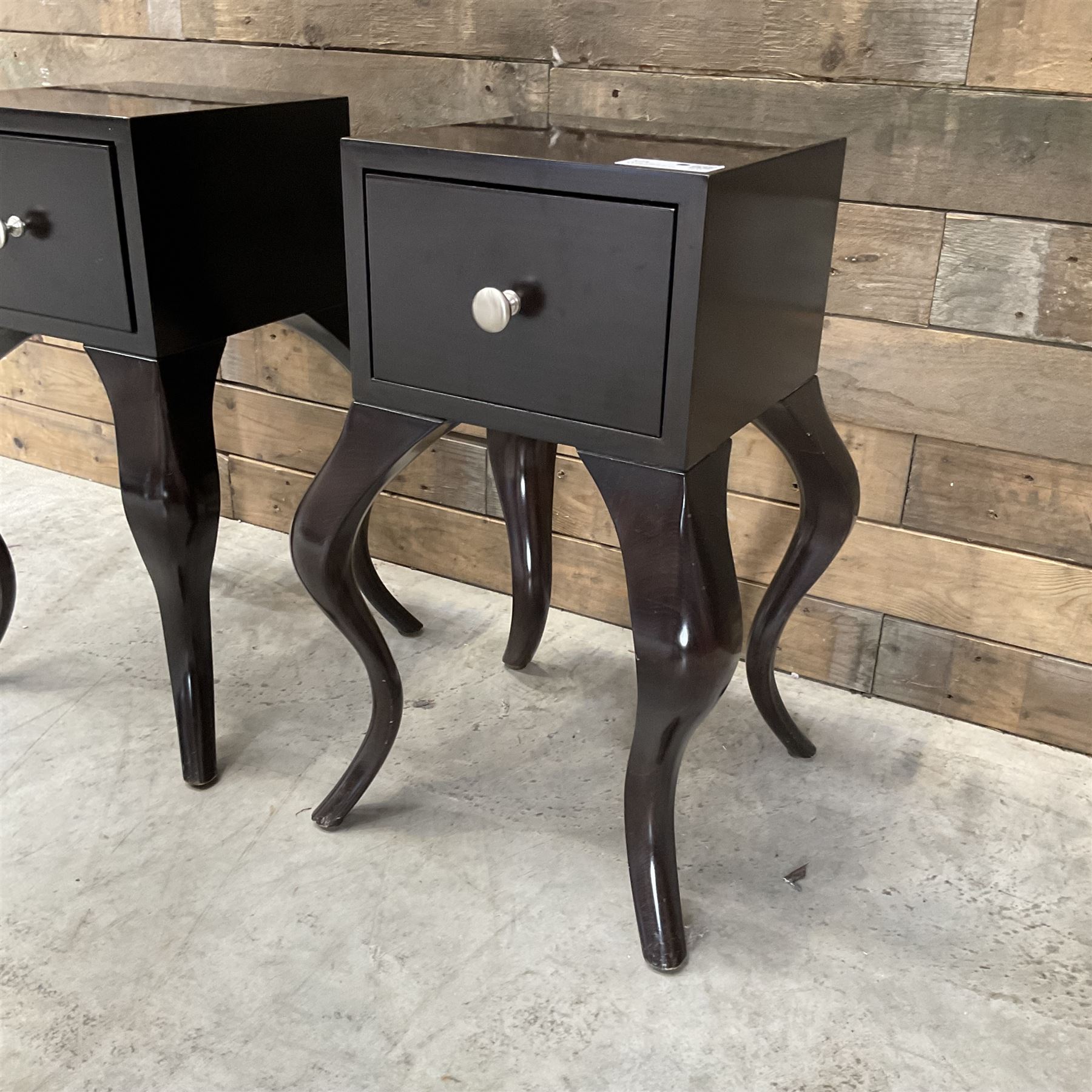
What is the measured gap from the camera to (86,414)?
80.0 inches

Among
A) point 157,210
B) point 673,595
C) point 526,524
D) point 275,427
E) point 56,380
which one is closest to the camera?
point 673,595

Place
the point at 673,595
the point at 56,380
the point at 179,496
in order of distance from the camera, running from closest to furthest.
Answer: the point at 673,595 → the point at 179,496 → the point at 56,380

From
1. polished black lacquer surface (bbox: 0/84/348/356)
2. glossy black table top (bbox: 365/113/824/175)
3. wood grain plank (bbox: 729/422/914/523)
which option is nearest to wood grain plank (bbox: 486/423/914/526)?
wood grain plank (bbox: 729/422/914/523)

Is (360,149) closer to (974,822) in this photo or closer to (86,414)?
(974,822)

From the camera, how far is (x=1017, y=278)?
3.95 feet

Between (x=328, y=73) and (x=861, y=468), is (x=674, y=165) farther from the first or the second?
(x=328, y=73)

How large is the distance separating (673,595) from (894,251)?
0.56 meters

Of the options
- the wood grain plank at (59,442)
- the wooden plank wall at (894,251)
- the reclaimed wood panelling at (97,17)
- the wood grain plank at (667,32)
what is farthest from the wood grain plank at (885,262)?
the wood grain plank at (59,442)

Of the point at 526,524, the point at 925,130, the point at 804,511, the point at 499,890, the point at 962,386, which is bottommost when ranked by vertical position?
the point at 499,890

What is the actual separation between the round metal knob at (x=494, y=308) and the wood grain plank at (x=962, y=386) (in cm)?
56

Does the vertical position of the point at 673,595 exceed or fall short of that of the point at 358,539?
it exceeds it

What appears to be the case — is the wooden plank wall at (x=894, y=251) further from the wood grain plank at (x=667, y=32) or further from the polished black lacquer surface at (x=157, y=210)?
the polished black lacquer surface at (x=157, y=210)

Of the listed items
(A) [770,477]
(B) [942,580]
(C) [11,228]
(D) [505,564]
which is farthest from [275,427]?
(B) [942,580]

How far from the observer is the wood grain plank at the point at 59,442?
2043 millimetres
